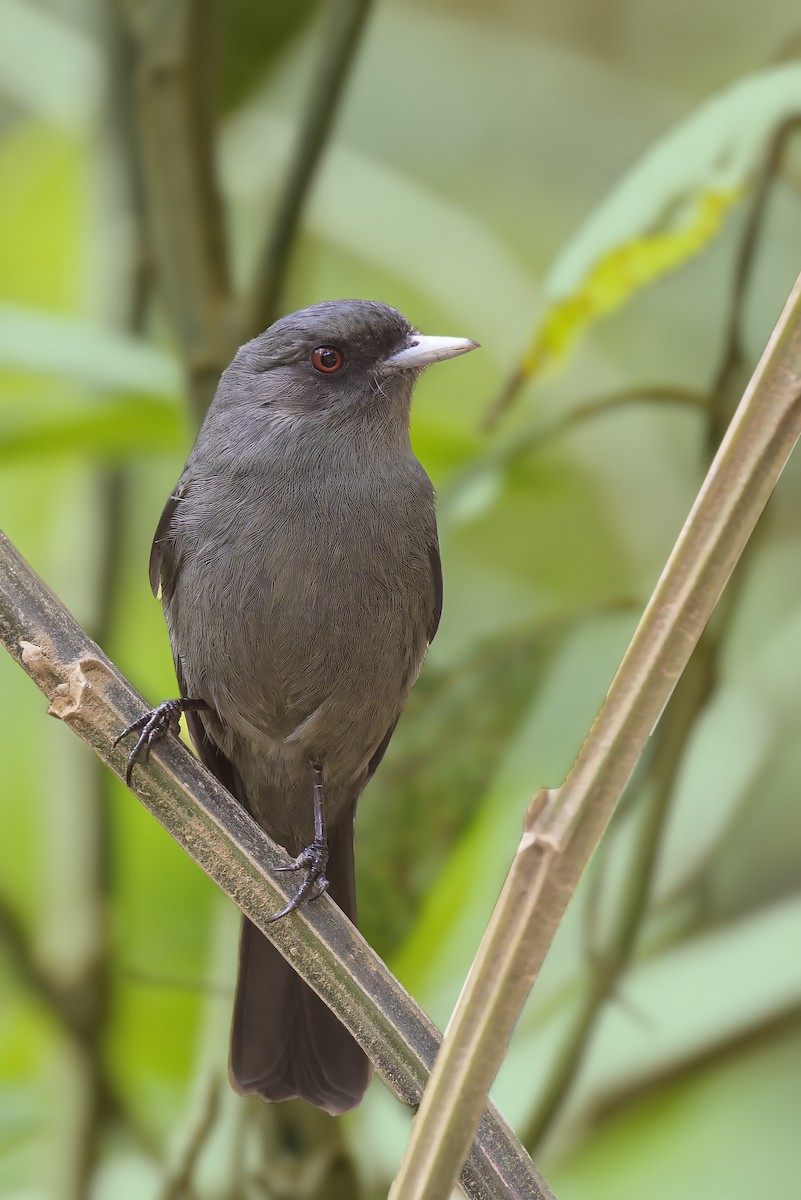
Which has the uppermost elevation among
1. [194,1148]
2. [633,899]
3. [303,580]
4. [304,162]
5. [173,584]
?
[304,162]

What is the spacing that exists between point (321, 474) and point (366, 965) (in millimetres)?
769

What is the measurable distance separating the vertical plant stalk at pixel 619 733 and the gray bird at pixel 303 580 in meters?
0.86

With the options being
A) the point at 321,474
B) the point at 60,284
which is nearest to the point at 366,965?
the point at 321,474

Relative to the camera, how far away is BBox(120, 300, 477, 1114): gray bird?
5.68 feet

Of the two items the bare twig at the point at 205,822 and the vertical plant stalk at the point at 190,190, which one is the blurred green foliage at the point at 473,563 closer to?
the vertical plant stalk at the point at 190,190

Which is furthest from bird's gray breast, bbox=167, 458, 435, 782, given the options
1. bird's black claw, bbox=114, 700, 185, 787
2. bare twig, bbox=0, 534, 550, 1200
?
bare twig, bbox=0, 534, 550, 1200

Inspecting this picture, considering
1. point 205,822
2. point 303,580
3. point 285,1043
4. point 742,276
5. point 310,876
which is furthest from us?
point 742,276

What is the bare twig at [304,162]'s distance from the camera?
2.47 metres

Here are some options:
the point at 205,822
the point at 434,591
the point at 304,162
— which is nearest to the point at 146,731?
the point at 205,822

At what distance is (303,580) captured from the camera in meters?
1.71

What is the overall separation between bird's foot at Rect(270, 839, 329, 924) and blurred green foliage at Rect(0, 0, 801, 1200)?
731 millimetres

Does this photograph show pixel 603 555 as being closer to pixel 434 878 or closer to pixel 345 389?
pixel 434 878

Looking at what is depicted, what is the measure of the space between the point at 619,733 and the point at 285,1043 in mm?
1244

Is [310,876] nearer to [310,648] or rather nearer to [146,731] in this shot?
[146,731]
